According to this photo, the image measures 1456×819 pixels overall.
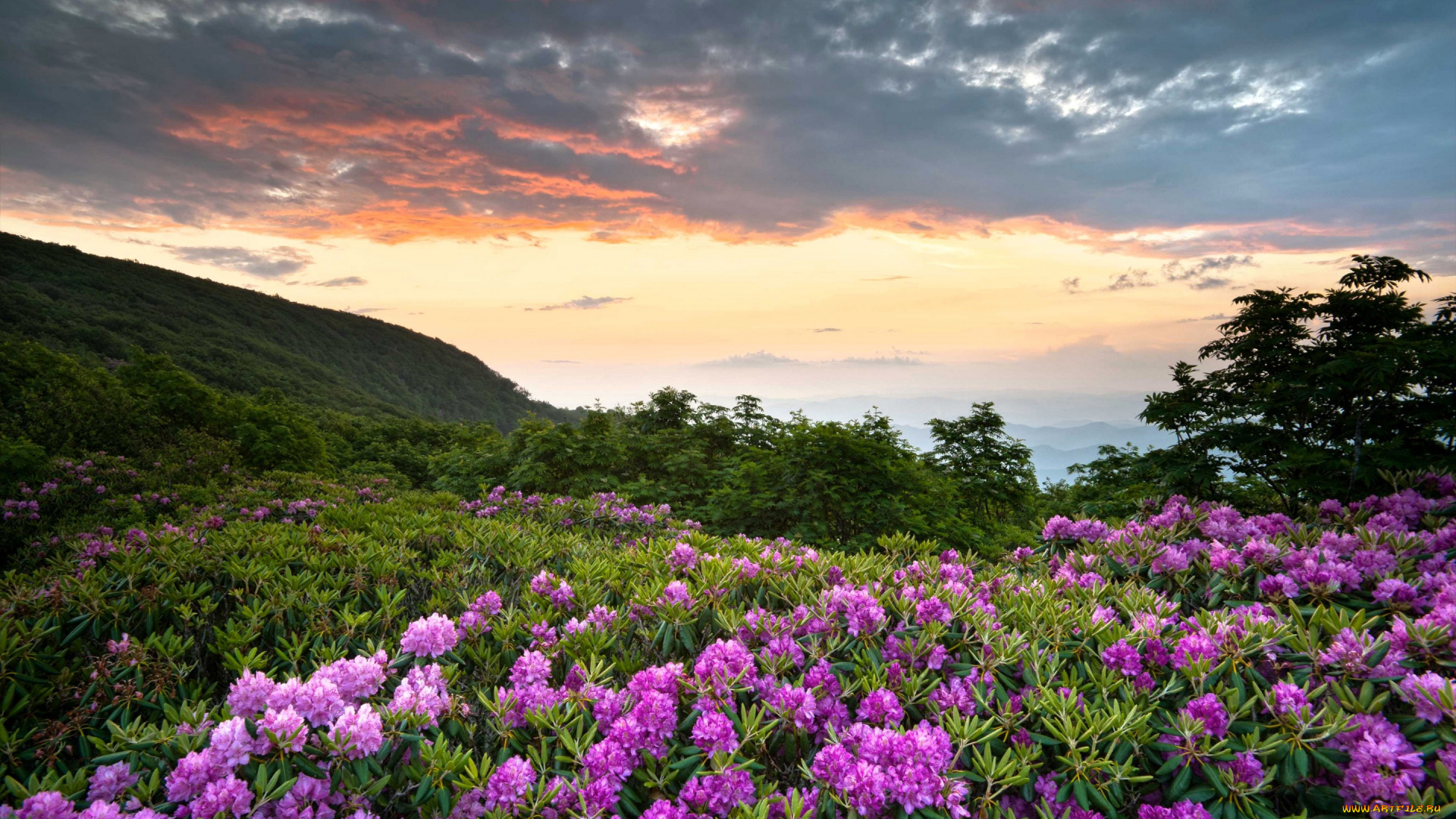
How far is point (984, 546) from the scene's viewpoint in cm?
988

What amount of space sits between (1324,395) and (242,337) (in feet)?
274

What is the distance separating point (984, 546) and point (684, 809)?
9251 mm

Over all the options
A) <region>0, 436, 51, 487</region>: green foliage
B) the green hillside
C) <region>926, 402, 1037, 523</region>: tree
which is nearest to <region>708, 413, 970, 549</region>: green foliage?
<region>926, 402, 1037, 523</region>: tree

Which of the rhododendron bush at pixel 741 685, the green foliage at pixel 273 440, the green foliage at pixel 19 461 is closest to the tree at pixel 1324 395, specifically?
the rhododendron bush at pixel 741 685

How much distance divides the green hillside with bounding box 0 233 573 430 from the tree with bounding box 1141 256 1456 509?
48056 millimetres

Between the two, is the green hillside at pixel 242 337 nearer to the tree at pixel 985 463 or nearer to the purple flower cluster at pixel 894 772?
the tree at pixel 985 463

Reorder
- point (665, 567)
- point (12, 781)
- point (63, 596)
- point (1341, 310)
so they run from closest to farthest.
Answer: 1. point (12, 781)
2. point (63, 596)
3. point (665, 567)
4. point (1341, 310)

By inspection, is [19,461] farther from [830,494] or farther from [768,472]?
[830,494]

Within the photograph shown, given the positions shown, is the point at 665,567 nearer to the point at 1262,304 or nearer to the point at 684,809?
the point at 684,809

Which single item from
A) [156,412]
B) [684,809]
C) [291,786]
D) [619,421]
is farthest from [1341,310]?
[156,412]

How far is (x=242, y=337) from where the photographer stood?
64500 millimetres

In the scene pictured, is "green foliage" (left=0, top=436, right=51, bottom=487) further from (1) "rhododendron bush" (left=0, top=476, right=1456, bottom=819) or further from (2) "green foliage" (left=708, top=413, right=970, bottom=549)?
(2) "green foliage" (left=708, top=413, right=970, bottom=549)

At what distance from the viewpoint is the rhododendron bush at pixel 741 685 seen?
182 centimetres

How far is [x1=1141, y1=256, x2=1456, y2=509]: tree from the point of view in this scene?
5.07m
